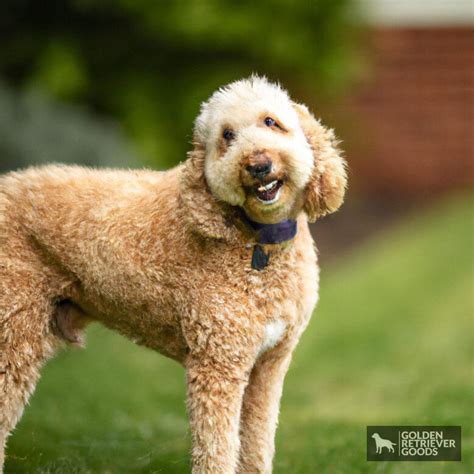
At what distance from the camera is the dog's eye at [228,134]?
12.0 ft

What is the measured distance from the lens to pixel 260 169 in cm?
353

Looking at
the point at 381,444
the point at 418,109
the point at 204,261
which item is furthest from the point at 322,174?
the point at 418,109

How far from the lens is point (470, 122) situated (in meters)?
17.4

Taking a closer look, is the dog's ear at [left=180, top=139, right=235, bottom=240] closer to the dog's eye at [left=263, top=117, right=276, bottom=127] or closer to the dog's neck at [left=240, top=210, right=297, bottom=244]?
the dog's neck at [left=240, top=210, right=297, bottom=244]

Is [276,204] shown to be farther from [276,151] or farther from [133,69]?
[133,69]

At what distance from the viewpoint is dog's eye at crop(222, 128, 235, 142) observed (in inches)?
144

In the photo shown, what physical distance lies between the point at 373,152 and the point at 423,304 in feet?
19.7

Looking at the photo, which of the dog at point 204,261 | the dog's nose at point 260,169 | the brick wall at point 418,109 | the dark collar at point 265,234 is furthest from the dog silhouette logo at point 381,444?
the brick wall at point 418,109

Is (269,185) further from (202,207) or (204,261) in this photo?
(204,261)

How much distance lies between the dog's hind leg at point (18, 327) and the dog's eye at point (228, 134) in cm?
100

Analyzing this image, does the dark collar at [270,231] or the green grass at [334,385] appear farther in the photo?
the green grass at [334,385]

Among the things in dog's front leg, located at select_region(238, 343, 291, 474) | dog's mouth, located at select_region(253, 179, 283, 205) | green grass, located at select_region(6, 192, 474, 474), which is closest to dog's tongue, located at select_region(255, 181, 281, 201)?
dog's mouth, located at select_region(253, 179, 283, 205)

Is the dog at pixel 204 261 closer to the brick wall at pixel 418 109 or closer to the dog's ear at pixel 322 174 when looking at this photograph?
the dog's ear at pixel 322 174

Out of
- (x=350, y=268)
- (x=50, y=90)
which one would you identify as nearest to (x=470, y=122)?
(x=350, y=268)
